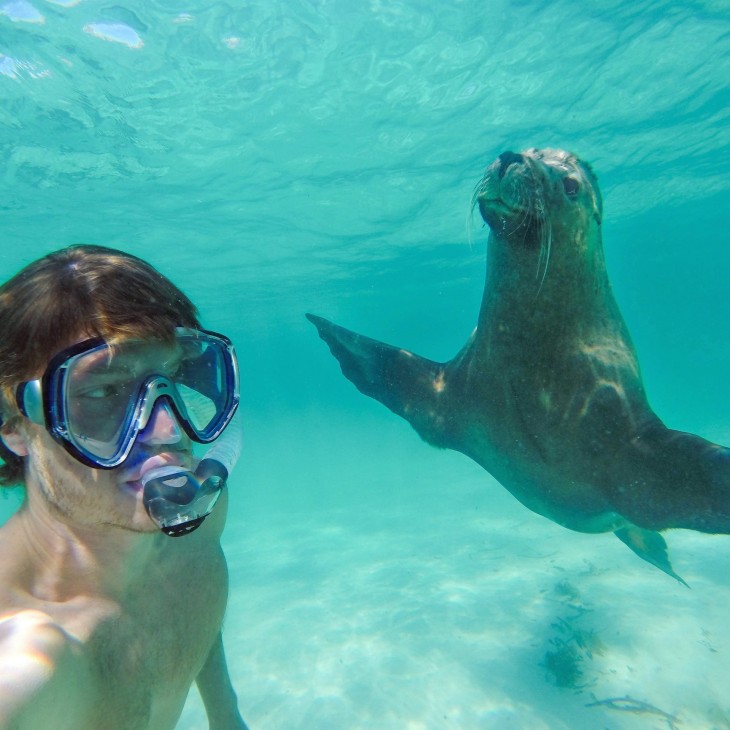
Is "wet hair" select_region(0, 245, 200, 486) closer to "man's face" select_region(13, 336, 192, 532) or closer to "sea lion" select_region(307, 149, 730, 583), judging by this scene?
"man's face" select_region(13, 336, 192, 532)

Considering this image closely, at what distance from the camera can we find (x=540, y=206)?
3.14 m

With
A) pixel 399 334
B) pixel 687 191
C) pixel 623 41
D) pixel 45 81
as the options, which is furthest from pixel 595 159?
pixel 399 334

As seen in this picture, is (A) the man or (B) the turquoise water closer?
(A) the man

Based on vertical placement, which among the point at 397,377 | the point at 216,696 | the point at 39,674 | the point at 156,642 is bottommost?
the point at 216,696

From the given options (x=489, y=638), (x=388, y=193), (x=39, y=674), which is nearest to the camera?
(x=39, y=674)

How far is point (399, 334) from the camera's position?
5569cm

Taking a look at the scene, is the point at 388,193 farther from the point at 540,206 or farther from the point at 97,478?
the point at 97,478

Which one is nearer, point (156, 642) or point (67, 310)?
point (67, 310)

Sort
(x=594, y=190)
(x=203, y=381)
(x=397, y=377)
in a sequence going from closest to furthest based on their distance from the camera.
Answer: (x=203, y=381), (x=594, y=190), (x=397, y=377)

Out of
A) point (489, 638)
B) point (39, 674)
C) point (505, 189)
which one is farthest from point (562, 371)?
point (489, 638)

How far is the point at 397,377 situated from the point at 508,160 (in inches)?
71.1

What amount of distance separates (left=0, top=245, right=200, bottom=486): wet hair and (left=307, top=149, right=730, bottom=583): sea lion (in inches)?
83.6

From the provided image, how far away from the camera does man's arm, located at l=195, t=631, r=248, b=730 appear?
287cm

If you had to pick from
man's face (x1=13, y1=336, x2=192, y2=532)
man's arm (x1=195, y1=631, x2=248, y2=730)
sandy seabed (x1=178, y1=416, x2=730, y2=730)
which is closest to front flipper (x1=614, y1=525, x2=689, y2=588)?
sandy seabed (x1=178, y1=416, x2=730, y2=730)
